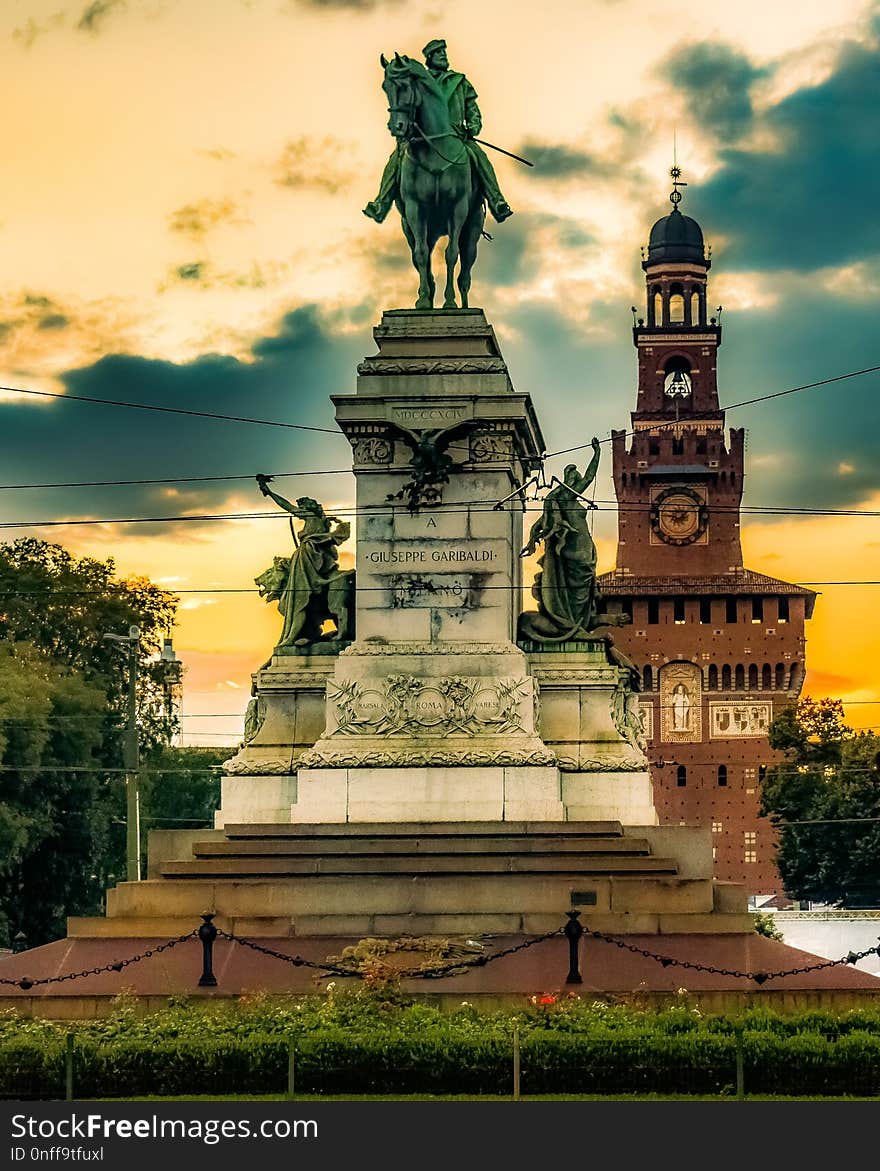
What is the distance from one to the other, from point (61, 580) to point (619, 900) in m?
46.7

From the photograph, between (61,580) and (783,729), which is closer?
(61,580)

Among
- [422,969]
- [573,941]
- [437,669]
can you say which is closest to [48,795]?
[437,669]

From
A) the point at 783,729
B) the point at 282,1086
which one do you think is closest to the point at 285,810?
the point at 282,1086

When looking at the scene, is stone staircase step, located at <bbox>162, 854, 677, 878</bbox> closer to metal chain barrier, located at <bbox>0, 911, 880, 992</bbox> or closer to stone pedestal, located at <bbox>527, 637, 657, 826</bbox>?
metal chain barrier, located at <bbox>0, 911, 880, 992</bbox>

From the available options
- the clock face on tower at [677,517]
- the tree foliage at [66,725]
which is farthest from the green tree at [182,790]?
the clock face on tower at [677,517]

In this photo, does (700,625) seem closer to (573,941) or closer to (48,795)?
(48,795)

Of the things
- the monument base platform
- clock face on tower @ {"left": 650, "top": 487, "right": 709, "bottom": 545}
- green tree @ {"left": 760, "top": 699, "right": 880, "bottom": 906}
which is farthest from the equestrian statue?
clock face on tower @ {"left": 650, "top": 487, "right": 709, "bottom": 545}

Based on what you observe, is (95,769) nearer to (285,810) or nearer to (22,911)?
(22,911)

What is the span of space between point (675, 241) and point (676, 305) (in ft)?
20.9

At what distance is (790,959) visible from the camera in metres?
38.6

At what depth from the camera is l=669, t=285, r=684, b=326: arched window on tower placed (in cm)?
17282

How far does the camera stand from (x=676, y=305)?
6855 inches

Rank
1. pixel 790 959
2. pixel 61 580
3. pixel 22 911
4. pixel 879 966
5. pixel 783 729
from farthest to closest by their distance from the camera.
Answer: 1. pixel 783 729
2. pixel 61 580
3. pixel 22 911
4. pixel 879 966
5. pixel 790 959
